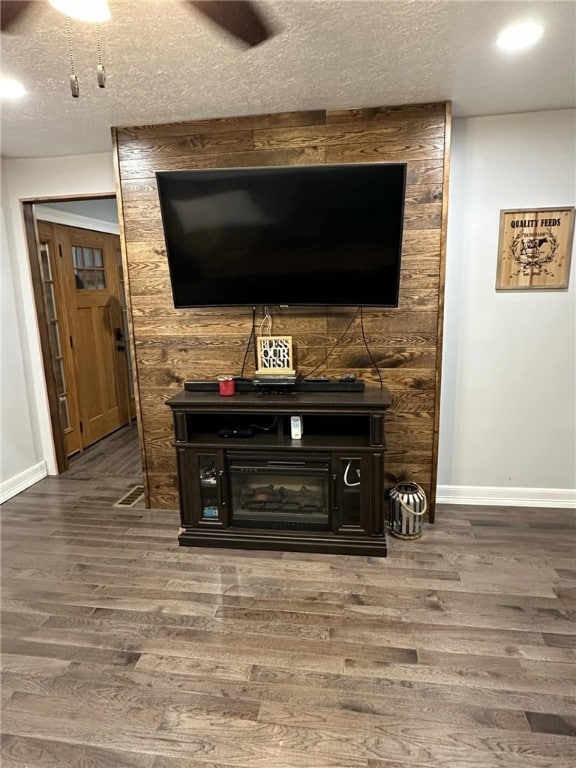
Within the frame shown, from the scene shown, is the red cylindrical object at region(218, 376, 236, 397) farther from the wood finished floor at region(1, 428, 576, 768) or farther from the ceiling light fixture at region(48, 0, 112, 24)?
the ceiling light fixture at region(48, 0, 112, 24)

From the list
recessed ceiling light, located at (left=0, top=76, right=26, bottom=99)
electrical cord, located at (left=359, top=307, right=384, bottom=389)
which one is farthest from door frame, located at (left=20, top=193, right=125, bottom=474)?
electrical cord, located at (left=359, top=307, right=384, bottom=389)

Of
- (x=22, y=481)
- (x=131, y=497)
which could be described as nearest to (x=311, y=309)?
(x=131, y=497)

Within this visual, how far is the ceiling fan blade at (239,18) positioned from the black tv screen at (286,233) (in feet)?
2.24

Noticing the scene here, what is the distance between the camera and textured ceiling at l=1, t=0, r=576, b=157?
175cm

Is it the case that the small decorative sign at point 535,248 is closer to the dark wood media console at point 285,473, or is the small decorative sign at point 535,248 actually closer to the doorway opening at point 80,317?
the dark wood media console at point 285,473

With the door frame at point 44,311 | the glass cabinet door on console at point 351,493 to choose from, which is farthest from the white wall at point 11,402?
the glass cabinet door on console at point 351,493

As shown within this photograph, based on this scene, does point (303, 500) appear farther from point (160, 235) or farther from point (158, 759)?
point (160, 235)

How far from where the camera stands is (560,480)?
3221mm

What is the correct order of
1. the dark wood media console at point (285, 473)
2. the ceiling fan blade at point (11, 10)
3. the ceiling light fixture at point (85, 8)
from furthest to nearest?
1. the dark wood media console at point (285, 473)
2. the ceiling fan blade at point (11, 10)
3. the ceiling light fixture at point (85, 8)

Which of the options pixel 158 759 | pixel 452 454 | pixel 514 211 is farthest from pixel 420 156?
pixel 158 759

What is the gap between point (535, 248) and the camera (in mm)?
2953

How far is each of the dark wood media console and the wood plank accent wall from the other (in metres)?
A: 0.28

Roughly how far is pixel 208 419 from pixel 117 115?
186cm

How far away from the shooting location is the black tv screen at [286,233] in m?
2.50
